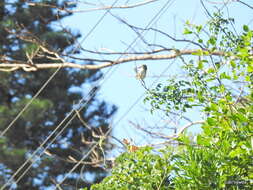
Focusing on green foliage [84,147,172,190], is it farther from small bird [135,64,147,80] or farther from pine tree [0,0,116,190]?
pine tree [0,0,116,190]

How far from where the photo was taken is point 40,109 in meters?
10.9

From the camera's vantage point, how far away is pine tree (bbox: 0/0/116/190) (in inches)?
420

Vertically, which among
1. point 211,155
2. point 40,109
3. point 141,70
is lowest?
point 211,155

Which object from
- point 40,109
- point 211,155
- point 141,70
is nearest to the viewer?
point 211,155

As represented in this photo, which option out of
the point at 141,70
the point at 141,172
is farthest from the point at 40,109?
the point at 141,172

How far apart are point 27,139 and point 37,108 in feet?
2.16

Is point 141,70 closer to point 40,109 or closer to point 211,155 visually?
point 211,155

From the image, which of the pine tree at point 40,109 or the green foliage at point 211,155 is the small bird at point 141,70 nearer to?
the green foliage at point 211,155

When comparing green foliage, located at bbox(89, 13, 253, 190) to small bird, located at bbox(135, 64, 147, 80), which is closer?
green foliage, located at bbox(89, 13, 253, 190)

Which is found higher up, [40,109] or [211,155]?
[40,109]

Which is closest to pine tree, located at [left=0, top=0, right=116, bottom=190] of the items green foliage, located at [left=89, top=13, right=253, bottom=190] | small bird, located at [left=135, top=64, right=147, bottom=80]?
small bird, located at [left=135, top=64, right=147, bottom=80]

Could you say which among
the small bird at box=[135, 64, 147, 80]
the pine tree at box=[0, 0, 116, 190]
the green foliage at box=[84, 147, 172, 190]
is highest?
the pine tree at box=[0, 0, 116, 190]

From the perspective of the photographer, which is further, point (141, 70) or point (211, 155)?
point (141, 70)

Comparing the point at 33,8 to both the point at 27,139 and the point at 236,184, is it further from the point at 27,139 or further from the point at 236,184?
the point at 236,184
